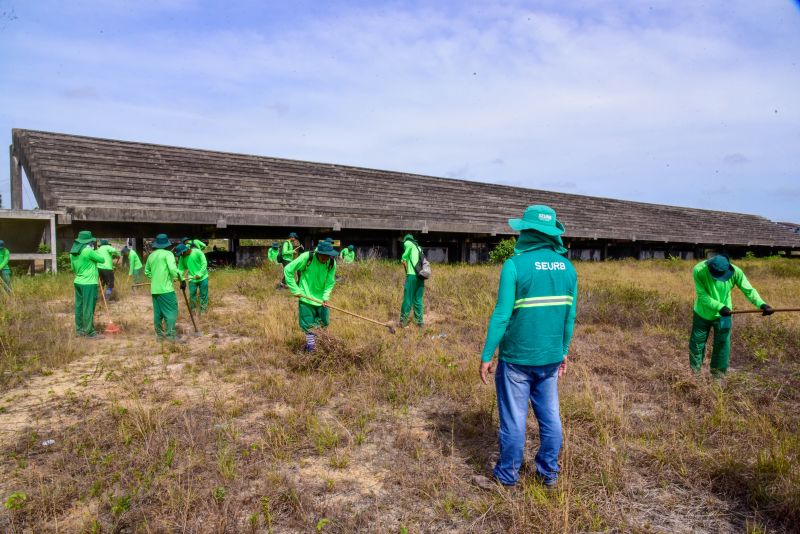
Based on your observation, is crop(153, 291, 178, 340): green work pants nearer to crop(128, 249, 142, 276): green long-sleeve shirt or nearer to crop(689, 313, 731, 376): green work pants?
crop(128, 249, 142, 276): green long-sleeve shirt

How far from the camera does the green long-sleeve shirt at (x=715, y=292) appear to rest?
5.53 meters

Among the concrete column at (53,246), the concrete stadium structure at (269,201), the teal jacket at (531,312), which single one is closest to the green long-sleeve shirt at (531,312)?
the teal jacket at (531,312)

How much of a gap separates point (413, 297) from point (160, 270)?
4.14m

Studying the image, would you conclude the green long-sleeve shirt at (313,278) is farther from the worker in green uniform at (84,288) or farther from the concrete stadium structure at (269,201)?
the concrete stadium structure at (269,201)

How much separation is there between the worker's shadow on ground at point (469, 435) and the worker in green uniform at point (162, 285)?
190 inches

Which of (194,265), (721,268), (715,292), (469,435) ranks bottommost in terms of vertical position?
(469,435)

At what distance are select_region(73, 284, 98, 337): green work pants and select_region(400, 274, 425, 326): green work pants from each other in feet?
16.6

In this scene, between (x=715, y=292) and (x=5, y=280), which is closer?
(x=715, y=292)

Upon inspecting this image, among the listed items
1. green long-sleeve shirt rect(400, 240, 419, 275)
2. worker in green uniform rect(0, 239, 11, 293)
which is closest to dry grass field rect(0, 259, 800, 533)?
green long-sleeve shirt rect(400, 240, 419, 275)

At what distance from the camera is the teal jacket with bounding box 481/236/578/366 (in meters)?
3.40

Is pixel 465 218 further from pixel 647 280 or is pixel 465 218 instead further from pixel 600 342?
pixel 600 342

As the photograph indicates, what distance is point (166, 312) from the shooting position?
7648 millimetres

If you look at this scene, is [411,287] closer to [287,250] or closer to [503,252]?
[287,250]

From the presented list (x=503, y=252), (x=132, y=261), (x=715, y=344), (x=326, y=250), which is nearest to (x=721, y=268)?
(x=715, y=344)
